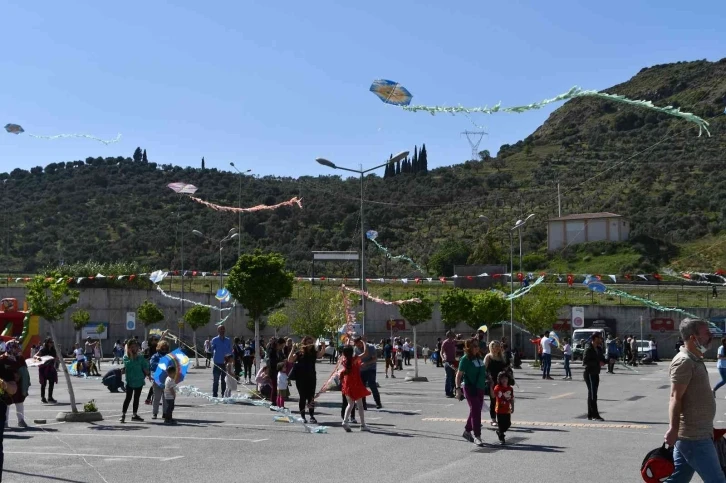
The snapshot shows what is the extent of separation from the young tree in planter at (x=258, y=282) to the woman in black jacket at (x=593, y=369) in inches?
437

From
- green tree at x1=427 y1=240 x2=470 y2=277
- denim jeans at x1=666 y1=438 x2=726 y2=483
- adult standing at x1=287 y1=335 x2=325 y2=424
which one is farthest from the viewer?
green tree at x1=427 y1=240 x2=470 y2=277

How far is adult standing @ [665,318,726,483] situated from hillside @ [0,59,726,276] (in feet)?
232

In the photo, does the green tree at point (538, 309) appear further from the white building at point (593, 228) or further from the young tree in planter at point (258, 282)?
the white building at point (593, 228)

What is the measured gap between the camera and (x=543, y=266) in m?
82.1

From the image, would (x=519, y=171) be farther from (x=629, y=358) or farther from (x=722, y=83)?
(x=629, y=358)

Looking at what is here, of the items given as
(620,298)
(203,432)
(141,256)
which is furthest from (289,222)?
(203,432)

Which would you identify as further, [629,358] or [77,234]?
[77,234]

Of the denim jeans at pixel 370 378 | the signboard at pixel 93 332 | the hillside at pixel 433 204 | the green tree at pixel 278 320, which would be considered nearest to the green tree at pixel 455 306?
the green tree at pixel 278 320

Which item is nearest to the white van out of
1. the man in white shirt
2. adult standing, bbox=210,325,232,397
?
the man in white shirt

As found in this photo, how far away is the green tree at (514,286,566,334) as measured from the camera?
44656mm

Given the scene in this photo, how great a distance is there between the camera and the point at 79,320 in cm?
5138

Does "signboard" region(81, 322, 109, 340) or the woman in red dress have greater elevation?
"signboard" region(81, 322, 109, 340)

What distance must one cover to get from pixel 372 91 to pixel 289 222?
90589 mm

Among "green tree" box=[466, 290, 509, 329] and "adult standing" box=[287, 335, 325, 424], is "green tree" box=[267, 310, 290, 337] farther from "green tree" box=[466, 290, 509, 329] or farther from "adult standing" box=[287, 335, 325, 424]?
"adult standing" box=[287, 335, 325, 424]
